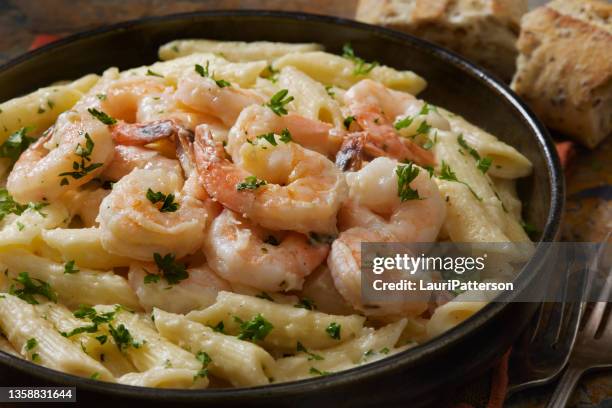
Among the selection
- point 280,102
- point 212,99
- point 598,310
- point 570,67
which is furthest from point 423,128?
point 570,67

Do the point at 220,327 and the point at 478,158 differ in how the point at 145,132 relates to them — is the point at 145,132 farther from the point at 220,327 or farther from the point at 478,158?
the point at 478,158

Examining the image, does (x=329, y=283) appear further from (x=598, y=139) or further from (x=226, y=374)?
(x=598, y=139)

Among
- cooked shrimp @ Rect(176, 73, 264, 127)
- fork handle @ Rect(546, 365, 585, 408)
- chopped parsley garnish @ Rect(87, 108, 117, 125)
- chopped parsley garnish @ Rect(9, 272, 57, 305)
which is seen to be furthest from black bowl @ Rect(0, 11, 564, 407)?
cooked shrimp @ Rect(176, 73, 264, 127)

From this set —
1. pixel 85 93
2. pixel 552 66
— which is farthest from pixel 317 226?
pixel 552 66

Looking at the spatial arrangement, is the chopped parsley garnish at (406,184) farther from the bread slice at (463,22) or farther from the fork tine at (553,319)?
the bread slice at (463,22)

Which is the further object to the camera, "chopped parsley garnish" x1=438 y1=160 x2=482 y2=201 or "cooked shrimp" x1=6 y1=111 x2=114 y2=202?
"chopped parsley garnish" x1=438 y1=160 x2=482 y2=201

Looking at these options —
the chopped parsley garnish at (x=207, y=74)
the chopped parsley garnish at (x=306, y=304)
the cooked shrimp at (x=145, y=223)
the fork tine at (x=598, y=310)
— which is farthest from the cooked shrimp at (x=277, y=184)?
the fork tine at (x=598, y=310)

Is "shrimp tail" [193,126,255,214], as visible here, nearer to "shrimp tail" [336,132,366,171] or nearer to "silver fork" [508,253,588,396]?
"shrimp tail" [336,132,366,171]
